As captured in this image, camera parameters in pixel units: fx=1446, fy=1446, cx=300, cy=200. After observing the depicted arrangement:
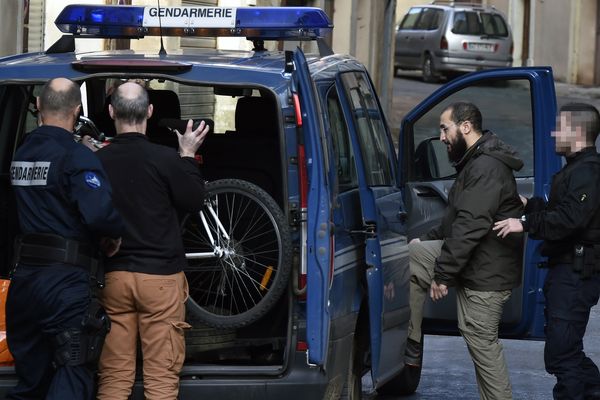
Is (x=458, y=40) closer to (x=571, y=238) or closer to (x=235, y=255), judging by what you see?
Result: (x=571, y=238)

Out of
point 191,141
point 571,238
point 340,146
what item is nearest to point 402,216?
point 571,238

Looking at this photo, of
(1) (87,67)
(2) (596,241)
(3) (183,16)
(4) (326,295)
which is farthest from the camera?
(2) (596,241)

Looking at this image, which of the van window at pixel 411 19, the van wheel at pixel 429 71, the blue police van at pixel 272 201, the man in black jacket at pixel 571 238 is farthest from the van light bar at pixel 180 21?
the van window at pixel 411 19

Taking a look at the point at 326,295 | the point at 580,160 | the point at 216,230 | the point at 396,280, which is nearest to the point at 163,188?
the point at 216,230

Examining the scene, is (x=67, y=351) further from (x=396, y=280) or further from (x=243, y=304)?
(x=396, y=280)

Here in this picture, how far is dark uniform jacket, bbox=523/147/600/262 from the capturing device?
725 centimetres

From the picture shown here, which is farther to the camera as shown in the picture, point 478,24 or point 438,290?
point 478,24

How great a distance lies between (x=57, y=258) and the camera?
19.1 ft

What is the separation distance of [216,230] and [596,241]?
7.03 feet

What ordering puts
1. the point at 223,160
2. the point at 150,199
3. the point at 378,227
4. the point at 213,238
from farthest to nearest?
the point at 223,160, the point at 378,227, the point at 213,238, the point at 150,199

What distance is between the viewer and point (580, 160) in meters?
7.36

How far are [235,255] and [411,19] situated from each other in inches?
1155

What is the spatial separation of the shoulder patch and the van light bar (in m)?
1.27

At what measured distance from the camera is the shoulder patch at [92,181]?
18.9ft
